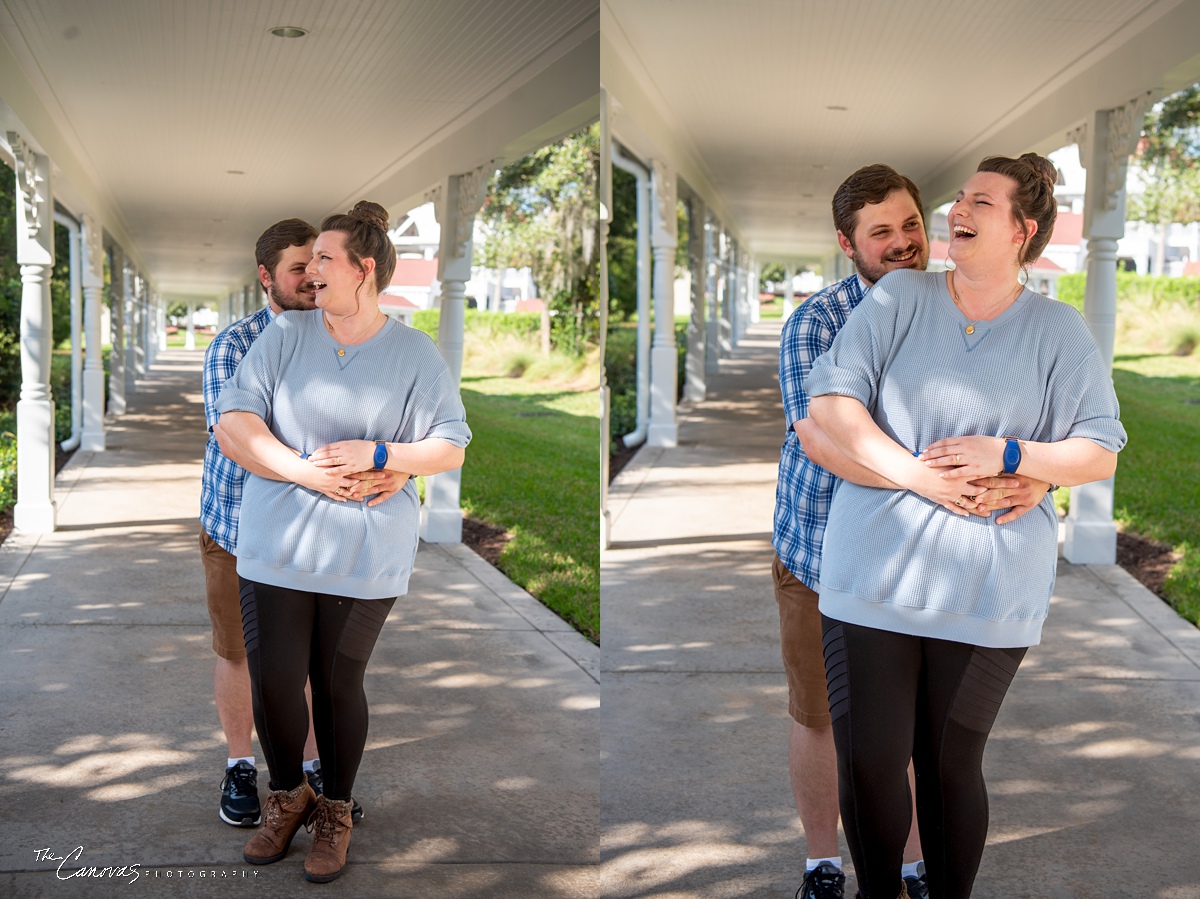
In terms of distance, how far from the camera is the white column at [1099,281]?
19.4 feet

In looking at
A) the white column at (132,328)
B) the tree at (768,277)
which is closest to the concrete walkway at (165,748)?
the white column at (132,328)

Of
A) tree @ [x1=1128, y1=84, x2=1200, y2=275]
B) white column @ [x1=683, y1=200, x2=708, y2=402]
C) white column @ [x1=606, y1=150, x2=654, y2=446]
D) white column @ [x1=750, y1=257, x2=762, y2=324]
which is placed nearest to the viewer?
white column @ [x1=606, y1=150, x2=654, y2=446]

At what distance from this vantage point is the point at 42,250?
9.65ft

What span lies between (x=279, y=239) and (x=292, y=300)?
0.16 metres

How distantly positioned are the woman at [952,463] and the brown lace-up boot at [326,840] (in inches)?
51.0

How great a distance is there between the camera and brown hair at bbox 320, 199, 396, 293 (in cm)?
236

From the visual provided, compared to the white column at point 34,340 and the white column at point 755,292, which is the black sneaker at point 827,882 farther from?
the white column at point 755,292

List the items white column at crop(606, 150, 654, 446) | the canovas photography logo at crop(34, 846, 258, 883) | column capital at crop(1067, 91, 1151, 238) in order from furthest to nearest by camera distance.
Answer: white column at crop(606, 150, 654, 446) < column capital at crop(1067, 91, 1151, 238) < the canovas photography logo at crop(34, 846, 258, 883)

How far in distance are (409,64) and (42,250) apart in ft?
5.22

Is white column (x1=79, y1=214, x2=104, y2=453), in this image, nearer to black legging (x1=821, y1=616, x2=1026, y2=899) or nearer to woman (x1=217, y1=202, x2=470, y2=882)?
woman (x1=217, y1=202, x2=470, y2=882)

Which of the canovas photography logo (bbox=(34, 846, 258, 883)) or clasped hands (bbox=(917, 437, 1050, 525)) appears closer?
clasped hands (bbox=(917, 437, 1050, 525))

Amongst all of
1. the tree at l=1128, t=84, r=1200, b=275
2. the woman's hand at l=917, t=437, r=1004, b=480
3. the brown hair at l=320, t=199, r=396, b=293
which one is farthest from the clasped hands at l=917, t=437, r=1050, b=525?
the tree at l=1128, t=84, r=1200, b=275

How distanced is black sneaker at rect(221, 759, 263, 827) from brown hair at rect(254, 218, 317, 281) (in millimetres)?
1232

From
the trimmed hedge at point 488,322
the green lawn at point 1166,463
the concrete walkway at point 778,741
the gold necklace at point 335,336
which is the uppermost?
the trimmed hedge at point 488,322
